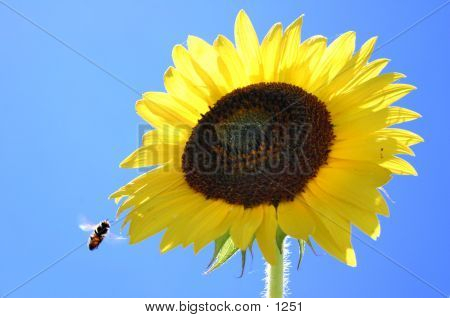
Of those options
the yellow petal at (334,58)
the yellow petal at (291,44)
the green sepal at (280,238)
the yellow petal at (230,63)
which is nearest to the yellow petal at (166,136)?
the yellow petal at (230,63)

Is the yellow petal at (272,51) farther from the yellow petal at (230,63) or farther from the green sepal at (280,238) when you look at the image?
the green sepal at (280,238)

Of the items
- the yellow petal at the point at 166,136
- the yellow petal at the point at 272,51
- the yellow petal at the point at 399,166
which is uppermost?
the yellow petal at the point at 272,51

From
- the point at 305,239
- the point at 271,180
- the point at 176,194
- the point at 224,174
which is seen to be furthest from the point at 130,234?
the point at 305,239

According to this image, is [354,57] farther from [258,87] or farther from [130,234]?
[130,234]

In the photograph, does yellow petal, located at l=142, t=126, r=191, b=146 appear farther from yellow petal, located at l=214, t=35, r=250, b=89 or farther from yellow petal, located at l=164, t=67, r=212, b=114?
yellow petal, located at l=214, t=35, r=250, b=89

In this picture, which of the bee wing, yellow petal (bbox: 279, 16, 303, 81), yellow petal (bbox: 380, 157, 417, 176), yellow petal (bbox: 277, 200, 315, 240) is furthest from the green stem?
the bee wing

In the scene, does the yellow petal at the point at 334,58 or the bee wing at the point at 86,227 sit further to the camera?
the bee wing at the point at 86,227

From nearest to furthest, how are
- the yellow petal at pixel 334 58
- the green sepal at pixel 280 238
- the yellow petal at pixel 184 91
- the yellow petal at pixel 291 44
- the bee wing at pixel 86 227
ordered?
1. the green sepal at pixel 280 238
2. the yellow petal at pixel 334 58
3. the yellow petal at pixel 291 44
4. the yellow petal at pixel 184 91
5. the bee wing at pixel 86 227
